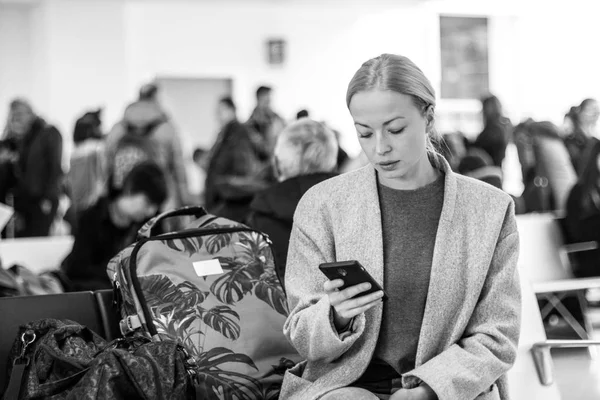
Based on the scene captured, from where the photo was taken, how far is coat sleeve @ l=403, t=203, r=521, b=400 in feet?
7.13

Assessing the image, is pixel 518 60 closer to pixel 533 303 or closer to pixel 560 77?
pixel 560 77

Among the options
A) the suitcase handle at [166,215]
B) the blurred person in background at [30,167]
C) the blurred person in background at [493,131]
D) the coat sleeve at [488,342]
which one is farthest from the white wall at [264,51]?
the coat sleeve at [488,342]

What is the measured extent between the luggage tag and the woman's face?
0.64 m

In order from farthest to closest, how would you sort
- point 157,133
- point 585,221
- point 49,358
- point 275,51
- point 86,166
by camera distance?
point 275,51 < point 86,166 < point 157,133 < point 585,221 < point 49,358

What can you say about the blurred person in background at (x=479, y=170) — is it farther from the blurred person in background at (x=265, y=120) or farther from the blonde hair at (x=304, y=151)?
the blurred person in background at (x=265, y=120)

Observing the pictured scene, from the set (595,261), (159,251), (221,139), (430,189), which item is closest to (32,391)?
(159,251)

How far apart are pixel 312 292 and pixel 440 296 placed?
0.30 m

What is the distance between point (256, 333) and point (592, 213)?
13.7 feet

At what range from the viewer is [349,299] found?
212 centimetres

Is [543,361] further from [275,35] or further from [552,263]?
[275,35]

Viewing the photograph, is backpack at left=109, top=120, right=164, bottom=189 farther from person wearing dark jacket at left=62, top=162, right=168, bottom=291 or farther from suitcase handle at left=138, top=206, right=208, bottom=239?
suitcase handle at left=138, top=206, right=208, bottom=239

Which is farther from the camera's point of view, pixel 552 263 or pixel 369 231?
pixel 552 263

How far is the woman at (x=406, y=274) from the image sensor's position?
223 cm

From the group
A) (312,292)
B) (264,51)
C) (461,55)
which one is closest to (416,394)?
(312,292)
